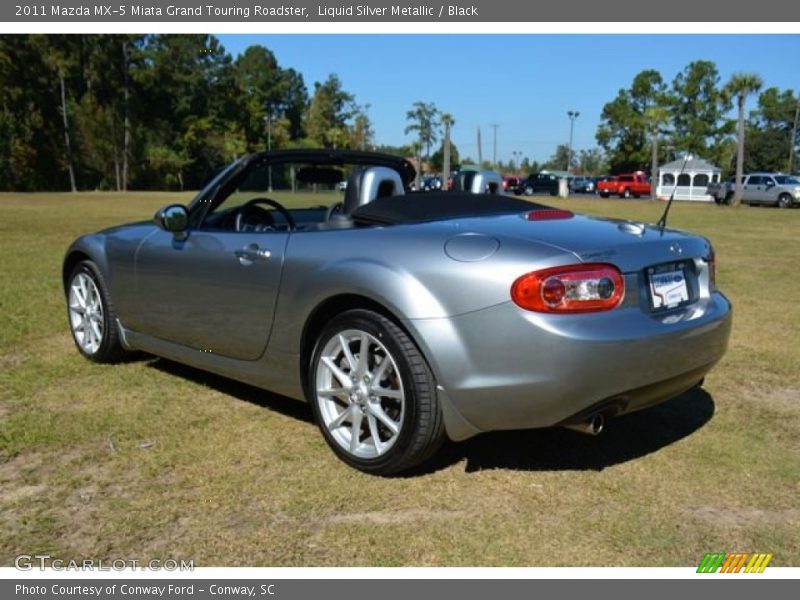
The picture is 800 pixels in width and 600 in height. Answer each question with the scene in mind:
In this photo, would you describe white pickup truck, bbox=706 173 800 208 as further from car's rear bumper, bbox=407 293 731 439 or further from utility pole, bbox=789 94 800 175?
utility pole, bbox=789 94 800 175

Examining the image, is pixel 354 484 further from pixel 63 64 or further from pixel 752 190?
pixel 63 64

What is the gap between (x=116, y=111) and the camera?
2542 inches

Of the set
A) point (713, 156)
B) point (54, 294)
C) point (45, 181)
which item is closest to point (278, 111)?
point (45, 181)

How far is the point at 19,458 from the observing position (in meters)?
3.43

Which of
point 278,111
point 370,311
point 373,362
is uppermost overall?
point 278,111

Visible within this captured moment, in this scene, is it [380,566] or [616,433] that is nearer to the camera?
[380,566]

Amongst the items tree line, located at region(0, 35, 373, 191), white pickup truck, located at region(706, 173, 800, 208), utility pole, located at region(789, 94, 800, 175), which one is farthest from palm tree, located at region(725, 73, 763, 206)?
utility pole, located at region(789, 94, 800, 175)

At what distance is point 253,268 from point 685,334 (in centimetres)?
204

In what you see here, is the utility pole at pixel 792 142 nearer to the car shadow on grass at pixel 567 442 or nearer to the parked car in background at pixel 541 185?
the parked car in background at pixel 541 185

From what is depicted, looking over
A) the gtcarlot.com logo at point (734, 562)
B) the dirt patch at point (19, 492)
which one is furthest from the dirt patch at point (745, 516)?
the dirt patch at point (19, 492)

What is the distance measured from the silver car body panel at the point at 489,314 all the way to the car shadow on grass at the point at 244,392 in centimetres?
39

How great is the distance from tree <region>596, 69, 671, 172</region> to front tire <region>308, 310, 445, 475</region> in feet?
289

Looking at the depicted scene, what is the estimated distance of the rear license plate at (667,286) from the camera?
9.98ft
